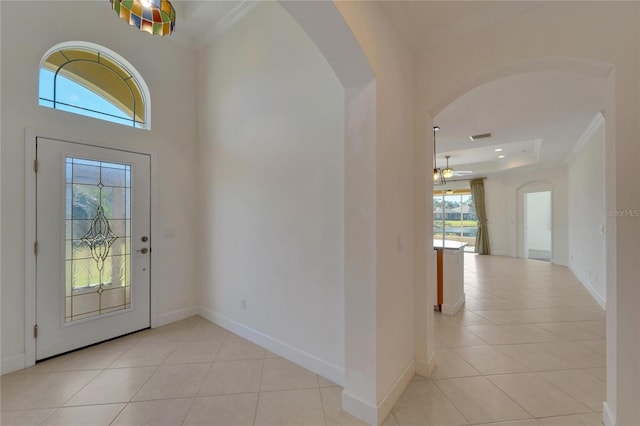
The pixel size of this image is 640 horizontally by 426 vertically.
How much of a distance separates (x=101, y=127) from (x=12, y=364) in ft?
7.95

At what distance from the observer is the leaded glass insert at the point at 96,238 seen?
276 centimetres

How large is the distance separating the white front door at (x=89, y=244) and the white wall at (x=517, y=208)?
31.8 ft

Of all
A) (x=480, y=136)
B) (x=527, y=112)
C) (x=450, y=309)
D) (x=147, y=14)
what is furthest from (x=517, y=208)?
(x=147, y=14)

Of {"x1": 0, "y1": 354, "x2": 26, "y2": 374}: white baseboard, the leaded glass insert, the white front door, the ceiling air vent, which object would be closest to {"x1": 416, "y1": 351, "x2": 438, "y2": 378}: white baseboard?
the white front door

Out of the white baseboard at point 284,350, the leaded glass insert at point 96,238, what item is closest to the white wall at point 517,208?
the white baseboard at point 284,350

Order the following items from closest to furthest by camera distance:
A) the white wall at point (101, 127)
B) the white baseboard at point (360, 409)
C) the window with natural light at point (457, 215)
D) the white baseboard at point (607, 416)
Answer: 1. the white baseboard at point (607, 416)
2. the white baseboard at point (360, 409)
3. the white wall at point (101, 127)
4. the window with natural light at point (457, 215)

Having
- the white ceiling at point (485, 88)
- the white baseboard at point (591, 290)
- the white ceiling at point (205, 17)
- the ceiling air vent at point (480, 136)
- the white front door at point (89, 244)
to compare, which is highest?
the white ceiling at point (205, 17)

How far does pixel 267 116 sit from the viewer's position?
9.20ft

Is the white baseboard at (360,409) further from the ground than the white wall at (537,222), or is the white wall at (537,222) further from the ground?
the white wall at (537,222)

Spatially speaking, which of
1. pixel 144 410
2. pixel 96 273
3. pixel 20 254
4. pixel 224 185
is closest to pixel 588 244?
pixel 224 185

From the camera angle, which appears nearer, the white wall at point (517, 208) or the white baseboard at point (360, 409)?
the white baseboard at point (360, 409)

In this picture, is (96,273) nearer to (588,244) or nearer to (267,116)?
(267,116)

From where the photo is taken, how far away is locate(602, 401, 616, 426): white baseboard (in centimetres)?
164

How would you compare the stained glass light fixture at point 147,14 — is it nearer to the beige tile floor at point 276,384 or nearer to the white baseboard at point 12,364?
the beige tile floor at point 276,384
